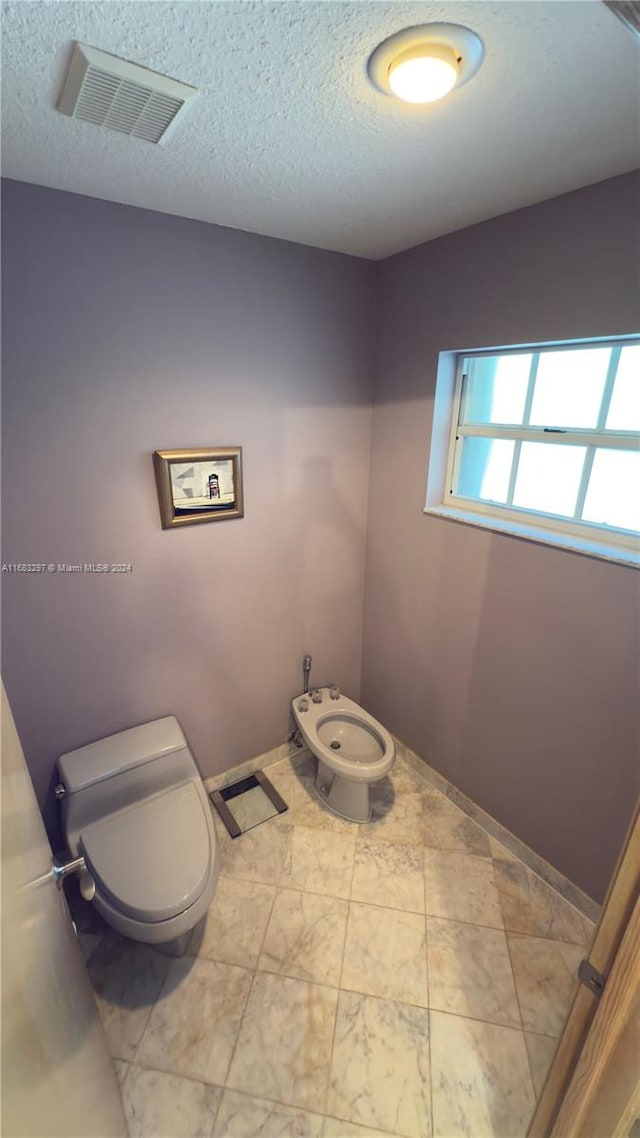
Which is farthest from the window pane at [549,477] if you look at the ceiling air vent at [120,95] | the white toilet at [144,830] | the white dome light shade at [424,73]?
the white toilet at [144,830]

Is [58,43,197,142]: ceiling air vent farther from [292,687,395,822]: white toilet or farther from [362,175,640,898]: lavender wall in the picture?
[292,687,395,822]: white toilet

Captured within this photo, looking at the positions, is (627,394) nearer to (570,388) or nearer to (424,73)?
(570,388)

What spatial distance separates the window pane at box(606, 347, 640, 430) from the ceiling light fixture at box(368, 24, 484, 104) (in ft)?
2.97

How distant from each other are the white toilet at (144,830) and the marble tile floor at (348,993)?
0.23m

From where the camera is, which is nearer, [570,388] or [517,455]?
[570,388]

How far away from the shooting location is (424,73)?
796 mm

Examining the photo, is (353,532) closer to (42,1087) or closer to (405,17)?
(405,17)

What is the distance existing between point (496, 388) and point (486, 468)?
309mm

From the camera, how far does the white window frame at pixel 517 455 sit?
1.39 meters

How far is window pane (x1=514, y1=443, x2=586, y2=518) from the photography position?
155 centimetres

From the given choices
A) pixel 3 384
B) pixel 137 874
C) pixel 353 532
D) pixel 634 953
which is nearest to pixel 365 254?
pixel 353 532

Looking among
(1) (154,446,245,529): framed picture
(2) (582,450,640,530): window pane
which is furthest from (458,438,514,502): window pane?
(1) (154,446,245,529): framed picture

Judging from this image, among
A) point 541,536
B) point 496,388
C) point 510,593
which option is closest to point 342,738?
point 510,593

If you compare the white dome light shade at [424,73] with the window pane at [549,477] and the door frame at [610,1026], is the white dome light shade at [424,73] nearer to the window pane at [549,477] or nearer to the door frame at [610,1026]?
the window pane at [549,477]
